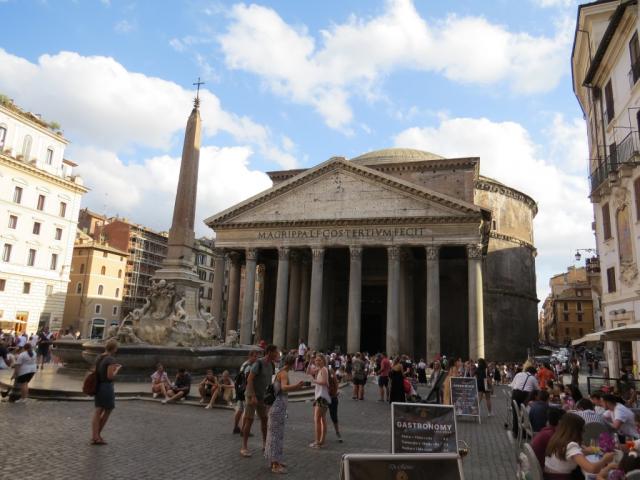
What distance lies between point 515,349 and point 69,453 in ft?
128

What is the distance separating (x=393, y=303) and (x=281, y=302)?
21.9ft

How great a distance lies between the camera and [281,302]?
29.0 meters

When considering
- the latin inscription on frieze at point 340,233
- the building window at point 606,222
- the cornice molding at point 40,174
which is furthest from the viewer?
the cornice molding at point 40,174

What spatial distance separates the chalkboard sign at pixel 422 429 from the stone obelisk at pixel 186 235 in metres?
8.08

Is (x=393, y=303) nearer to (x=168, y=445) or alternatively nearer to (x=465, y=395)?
(x=465, y=395)

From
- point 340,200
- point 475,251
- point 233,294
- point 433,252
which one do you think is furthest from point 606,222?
point 233,294

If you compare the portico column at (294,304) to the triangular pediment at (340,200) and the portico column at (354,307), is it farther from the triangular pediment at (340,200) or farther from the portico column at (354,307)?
the portico column at (354,307)

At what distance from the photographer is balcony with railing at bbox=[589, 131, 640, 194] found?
48.4 feet

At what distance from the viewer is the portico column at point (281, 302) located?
28469 millimetres

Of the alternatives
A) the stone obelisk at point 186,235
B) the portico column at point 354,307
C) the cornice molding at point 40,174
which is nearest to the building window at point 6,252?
the cornice molding at point 40,174

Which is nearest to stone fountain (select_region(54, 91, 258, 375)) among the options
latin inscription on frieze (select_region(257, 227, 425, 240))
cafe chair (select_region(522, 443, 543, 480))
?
cafe chair (select_region(522, 443, 543, 480))

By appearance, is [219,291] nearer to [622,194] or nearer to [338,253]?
[338,253]

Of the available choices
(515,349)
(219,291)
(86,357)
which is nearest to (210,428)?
(86,357)

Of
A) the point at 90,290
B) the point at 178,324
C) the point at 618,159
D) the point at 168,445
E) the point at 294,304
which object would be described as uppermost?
the point at 618,159
